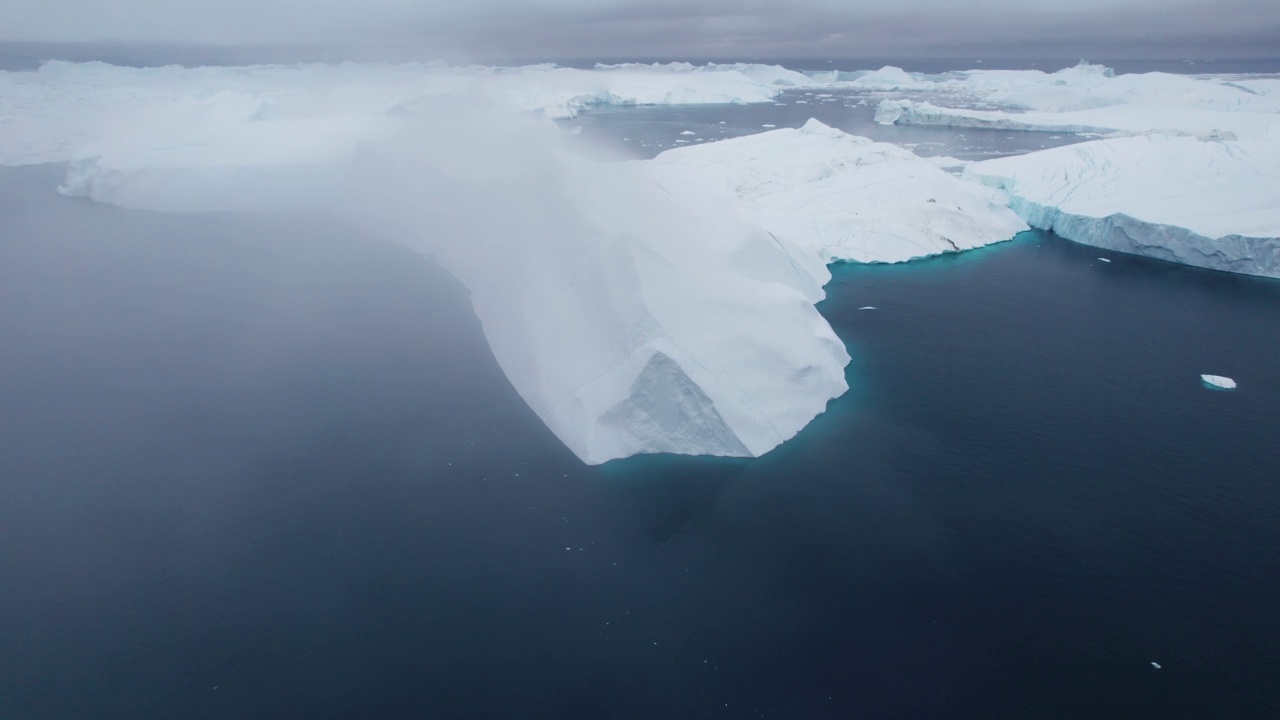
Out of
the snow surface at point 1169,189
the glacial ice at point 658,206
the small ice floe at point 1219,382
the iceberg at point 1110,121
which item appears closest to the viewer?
the glacial ice at point 658,206

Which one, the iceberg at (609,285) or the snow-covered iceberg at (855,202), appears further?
the snow-covered iceberg at (855,202)

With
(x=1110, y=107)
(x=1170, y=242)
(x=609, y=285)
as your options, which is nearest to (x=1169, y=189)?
(x=1170, y=242)

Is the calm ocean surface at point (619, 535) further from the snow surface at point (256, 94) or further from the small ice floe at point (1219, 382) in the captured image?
the snow surface at point (256, 94)

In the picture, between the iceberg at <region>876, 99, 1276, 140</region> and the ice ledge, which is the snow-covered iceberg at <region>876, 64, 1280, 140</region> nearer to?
the iceberg at <region>876, 99, 1276, 140</region>

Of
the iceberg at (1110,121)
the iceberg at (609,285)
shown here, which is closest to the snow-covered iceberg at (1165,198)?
the iceberg at (1110,121)

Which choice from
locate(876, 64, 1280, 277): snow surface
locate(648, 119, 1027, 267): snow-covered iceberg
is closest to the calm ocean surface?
locate(876, 64, 1280, 277): snow surface

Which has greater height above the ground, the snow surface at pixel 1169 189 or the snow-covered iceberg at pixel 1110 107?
the snow-covered iceberg at pixel 1110 107

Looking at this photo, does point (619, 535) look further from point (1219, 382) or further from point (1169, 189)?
point (1169, 189)

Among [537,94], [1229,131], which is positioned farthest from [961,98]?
[537,94]
